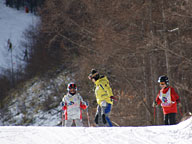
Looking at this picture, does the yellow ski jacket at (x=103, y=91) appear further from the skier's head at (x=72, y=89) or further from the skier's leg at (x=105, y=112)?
the skier's head at (x=72, y=89)

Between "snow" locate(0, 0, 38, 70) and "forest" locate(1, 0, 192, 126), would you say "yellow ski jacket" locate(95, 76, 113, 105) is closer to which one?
"forest" locate(1, 0, 192, 126)

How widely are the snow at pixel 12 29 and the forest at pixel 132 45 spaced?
84.8 feet

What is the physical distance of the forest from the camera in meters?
15.2

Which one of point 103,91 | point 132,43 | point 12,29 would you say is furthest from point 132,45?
point 12,29

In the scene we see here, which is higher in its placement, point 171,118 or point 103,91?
point 103,91

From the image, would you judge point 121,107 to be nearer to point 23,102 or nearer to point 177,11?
point 177,11

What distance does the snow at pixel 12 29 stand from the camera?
47.5 meters

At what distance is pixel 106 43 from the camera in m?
16.8

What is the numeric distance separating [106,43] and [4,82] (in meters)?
25.8

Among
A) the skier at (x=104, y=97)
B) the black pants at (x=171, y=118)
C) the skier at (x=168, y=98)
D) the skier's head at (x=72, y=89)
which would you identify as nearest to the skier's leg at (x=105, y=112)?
the skier at (x=104, y=97)
